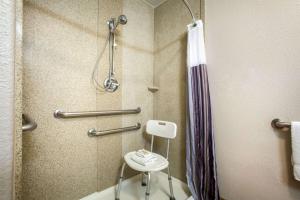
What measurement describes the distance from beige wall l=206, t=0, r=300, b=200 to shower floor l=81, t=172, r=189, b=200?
0.42m

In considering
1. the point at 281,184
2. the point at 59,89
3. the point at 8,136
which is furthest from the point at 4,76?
the point at 281,184

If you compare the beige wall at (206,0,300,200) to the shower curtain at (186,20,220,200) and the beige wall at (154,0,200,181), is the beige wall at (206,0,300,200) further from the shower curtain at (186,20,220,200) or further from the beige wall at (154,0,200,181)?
the beige wall at (154,0,200,181)

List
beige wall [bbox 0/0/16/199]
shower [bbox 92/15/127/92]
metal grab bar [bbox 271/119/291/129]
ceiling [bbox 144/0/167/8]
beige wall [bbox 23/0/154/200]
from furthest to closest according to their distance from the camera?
ceiling [bbox 144/0/167/8], shower [bbox 92/15/127/92], beige wall [bbox 23/0/154/200], metal grab bar [bbox 271/119/291/129], beige wall [bbox 0/0/16/199]

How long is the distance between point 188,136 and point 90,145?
37.4 inches

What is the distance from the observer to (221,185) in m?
1.26

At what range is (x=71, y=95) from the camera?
1.18 metres

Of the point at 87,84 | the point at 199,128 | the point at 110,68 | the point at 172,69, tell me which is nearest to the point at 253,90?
the point at 199,128

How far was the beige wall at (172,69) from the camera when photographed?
61.2 inches

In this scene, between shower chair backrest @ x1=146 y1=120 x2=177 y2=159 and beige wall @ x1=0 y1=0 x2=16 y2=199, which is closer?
beige wall @ x1=0 y1=0 x2=16 y2=199

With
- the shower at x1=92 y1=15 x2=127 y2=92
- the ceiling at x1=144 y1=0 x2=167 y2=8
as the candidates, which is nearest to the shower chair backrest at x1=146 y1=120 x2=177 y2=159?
the shower at x1=92 y1=15 x2=127 y2=92

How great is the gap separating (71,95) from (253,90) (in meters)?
1.50

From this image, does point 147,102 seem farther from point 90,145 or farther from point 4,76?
point 4,76

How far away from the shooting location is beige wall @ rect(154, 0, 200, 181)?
61.2 inches

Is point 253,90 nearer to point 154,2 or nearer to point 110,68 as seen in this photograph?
point 110,68
